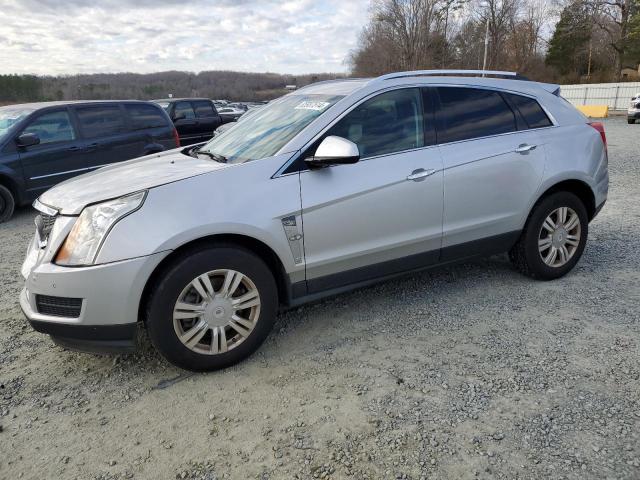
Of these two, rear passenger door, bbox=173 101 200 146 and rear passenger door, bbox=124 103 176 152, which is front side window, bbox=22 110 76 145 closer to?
rear passenger door, bbox=124 103 176 152

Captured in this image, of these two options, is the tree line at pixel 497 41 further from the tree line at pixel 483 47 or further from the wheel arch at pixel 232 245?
the wheel arch at pixel 232 245

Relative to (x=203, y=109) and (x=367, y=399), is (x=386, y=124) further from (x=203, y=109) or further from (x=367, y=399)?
(x=203, y=109)

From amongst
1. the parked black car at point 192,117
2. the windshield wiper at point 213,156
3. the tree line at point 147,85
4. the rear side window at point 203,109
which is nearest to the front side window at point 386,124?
the windshield wiper at point 213,156

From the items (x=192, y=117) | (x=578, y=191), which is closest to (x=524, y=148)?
(x=578, y=191)

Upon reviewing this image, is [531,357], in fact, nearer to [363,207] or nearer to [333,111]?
[363,207]

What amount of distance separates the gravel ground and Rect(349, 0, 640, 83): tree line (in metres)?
50.0

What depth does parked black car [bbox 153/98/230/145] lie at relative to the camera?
1448cm

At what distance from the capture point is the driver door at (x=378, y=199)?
3.14m

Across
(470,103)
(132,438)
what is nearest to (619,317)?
(470,103)

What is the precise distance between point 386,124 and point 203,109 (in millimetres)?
12844

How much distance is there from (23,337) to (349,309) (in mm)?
2444

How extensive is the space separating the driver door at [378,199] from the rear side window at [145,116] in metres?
6.44

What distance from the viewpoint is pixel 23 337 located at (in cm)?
355

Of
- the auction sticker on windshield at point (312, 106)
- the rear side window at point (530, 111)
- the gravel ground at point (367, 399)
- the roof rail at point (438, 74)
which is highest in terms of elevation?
the roof rail at point (438, 74)
